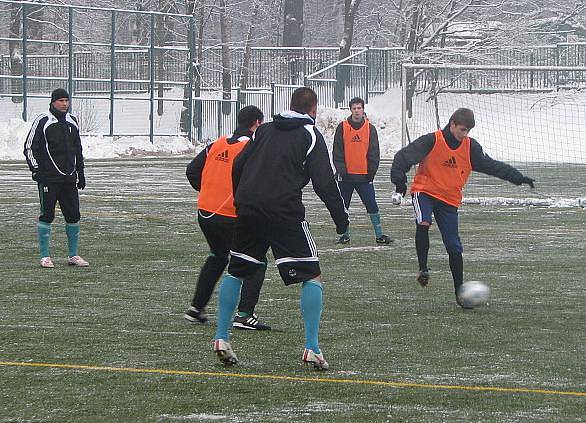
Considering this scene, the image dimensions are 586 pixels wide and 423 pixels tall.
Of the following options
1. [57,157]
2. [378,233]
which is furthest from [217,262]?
[378,233]

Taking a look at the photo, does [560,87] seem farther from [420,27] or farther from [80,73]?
[80,73]

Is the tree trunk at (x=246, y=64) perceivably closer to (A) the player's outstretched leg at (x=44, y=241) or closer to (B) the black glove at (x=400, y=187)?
(A) the player's outstretched leg at (x=44, y=241)

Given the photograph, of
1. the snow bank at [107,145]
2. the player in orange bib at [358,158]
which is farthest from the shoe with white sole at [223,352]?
the snow bank at [107,145]

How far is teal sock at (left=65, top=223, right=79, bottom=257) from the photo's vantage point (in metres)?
13.6

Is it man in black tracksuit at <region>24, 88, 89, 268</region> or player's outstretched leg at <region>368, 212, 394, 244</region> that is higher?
man in black tracksuit at <region>24, 88, 89, 268</region>

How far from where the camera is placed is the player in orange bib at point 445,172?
11461 mm

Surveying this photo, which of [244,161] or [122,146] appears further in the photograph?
[122,146]

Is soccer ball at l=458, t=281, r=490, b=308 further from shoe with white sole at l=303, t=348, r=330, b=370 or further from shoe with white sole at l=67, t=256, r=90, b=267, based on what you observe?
shoe with white sole at l=67, t=256, r=90, b=267

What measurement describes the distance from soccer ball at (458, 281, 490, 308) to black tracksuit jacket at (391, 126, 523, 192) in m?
1.07

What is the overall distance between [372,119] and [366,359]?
109 feet

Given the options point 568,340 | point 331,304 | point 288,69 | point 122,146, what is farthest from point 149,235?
point 288,69

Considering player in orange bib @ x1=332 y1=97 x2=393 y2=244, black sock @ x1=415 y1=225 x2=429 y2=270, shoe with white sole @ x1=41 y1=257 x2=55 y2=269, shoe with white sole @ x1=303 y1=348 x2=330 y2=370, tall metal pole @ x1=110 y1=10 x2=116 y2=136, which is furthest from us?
tall metal pole @ x1=110 y1=10 x2=116 y2=136

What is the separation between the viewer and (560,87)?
138 ft

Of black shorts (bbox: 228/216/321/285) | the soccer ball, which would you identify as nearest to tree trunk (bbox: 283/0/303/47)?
the soccer ball
